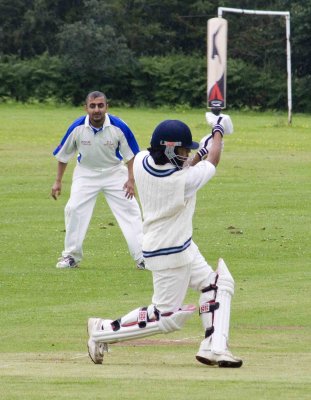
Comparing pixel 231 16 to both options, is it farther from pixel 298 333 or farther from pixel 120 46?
pixel 298 333

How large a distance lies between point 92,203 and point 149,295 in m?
2.73

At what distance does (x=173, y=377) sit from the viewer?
28.2 ft

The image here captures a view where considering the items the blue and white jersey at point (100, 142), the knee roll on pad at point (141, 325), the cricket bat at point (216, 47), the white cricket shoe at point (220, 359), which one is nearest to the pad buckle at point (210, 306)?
the knee roll on pad at point (141, 325)

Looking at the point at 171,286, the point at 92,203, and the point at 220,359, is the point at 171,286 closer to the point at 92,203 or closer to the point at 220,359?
the point at 220,359

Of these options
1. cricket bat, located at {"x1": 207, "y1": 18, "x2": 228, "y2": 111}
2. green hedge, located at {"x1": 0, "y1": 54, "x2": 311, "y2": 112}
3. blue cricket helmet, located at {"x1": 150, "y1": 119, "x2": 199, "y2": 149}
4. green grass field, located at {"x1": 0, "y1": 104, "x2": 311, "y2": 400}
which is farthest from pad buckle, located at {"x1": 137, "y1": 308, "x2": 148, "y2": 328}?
green hedge, located at {"x1": 0, "y1": 54, "x2": 311, "y2": 112}

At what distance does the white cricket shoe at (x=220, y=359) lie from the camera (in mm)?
9180

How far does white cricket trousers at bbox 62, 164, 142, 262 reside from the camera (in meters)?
15.9

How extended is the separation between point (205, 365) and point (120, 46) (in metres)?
62.5

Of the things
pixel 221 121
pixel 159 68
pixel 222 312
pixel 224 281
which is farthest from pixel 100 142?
pixel 159 68

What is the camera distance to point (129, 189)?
15.7 m

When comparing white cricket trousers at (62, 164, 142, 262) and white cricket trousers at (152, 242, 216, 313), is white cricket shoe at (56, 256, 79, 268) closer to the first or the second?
white cricket trousers at (62, 164, 142, 262)

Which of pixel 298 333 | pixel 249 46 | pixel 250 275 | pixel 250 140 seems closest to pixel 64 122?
pixel 250 140

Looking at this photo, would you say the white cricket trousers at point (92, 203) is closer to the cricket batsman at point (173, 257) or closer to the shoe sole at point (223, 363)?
the cricket batsman at point (173, 257)

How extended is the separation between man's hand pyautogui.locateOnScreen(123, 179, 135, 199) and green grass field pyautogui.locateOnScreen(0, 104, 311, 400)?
0.92 metres
